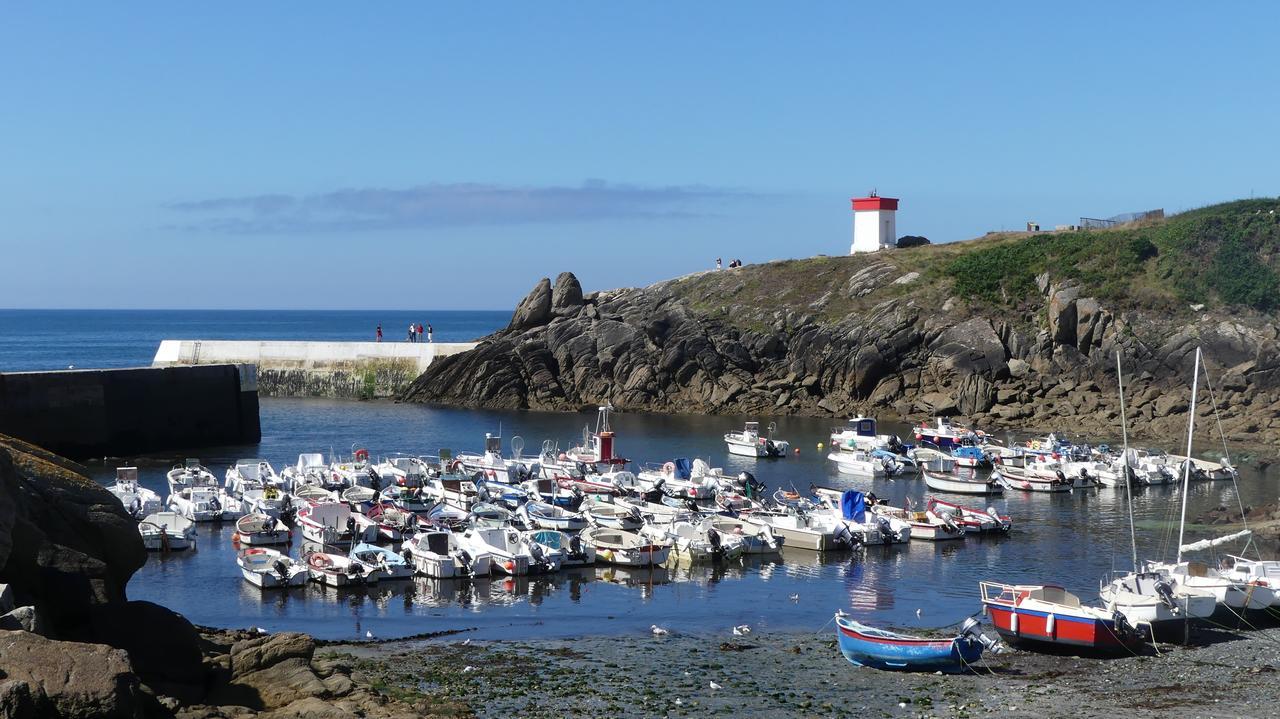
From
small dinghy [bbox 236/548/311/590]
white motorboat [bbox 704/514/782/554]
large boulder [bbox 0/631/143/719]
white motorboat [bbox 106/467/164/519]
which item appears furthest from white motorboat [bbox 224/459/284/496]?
large boulder [bbox 0/631/143/719]

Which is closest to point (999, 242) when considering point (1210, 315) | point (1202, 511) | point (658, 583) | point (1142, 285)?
point (1142, 285)

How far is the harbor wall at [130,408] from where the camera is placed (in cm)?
5894

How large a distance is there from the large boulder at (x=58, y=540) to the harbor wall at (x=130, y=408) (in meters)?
35.7

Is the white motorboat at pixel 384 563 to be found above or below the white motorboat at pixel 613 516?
below

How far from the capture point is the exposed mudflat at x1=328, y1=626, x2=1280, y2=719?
2319 cm

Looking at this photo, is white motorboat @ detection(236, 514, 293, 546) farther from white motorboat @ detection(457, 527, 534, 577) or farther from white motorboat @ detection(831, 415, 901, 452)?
white motorboat @ detection(831, 415, 901, 452)

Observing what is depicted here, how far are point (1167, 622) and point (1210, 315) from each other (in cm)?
5402

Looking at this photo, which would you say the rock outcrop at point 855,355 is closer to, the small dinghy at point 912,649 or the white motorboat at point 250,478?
the white motorboat at point 250,478

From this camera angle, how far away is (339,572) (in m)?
34.0

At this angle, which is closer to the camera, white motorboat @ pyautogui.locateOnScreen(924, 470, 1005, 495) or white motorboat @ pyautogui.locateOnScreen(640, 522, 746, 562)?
white motorboat @ pyautogui.locateOnScreen(640, 522, 746, 562)

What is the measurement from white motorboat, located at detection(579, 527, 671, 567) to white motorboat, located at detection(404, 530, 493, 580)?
11.5 feet

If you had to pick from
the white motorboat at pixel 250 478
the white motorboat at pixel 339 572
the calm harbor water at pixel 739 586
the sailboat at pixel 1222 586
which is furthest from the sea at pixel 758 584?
the sailboat at pixel 1222 586

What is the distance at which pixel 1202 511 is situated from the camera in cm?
4678

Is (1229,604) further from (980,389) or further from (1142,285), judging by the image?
(1142,285)
